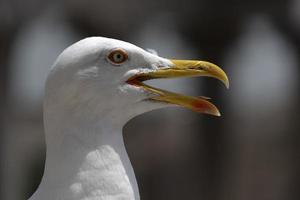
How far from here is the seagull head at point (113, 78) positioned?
2.27m

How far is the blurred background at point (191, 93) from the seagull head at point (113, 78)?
543 cm

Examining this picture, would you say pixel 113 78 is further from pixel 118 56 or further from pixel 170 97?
pixel 170 97

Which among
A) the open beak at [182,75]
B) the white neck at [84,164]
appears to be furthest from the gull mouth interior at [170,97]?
the white neck at [84,164]

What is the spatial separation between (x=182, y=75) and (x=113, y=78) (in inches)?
8.1

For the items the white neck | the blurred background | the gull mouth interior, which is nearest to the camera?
the white neck

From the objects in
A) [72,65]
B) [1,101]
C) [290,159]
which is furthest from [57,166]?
[290,159]

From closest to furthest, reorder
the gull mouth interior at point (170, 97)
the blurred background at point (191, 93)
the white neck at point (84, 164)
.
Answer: the white neck at point (84, 164) → the gull mouth interior at point (170, 97) → the blurred background at point (191, 93)

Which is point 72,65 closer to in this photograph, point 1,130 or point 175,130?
point 1,130

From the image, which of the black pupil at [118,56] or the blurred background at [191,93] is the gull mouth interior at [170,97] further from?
the blurred background at [191,93]

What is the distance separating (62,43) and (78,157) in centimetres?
659

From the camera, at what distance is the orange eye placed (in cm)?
231

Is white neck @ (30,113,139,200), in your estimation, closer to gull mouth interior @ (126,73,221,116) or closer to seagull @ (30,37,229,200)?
seagull @ (30,37,229,200)

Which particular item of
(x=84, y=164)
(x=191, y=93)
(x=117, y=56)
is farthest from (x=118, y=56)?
(x=191, y=93)

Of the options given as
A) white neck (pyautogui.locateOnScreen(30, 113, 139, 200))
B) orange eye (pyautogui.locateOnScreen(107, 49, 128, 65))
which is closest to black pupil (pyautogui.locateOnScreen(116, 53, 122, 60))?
orange eye (pyautogui.locateOnScreen(107, 49, 128, 65))
